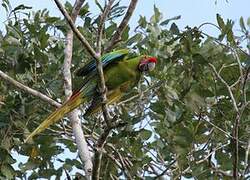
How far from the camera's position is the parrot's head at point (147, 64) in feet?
10.8

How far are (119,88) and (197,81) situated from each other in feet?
1.46

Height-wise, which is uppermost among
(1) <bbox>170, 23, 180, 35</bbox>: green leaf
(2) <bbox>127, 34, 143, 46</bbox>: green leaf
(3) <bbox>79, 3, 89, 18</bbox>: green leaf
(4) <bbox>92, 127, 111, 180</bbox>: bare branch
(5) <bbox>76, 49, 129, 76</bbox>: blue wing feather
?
(3) <bbox>79, 3, 89, 18</bbox>: green leaf

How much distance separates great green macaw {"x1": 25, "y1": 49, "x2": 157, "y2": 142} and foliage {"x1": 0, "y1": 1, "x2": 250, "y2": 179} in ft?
0.41

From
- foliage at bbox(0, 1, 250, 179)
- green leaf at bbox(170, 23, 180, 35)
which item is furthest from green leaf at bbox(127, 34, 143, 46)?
green leaf at bbox(170, 23, 180, 35)

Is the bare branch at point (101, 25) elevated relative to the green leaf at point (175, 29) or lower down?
elevated

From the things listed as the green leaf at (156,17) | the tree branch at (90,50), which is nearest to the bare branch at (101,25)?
the tree branch at (90,50)

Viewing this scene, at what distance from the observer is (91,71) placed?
10.6ft

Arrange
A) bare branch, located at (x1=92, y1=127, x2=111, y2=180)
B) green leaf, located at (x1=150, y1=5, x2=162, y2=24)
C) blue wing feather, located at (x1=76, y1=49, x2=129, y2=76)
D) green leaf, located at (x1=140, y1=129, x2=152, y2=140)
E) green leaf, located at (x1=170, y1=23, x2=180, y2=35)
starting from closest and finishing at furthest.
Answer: bare branch, located at (x1=92, y1=127, x2=111, y2=180), green leaf, located at (x1=170, y1=23, x2=180, y2=35), blue wing feather, located at (x1=76, y1=49, x2=129, y2=76), green leaf, located at (x1=140, y1=129, x2=152, y2=140), green leaf, located at (x1=150, y1=5, x2=162, y2=24)

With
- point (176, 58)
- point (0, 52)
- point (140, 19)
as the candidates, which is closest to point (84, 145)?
point (176, 58)

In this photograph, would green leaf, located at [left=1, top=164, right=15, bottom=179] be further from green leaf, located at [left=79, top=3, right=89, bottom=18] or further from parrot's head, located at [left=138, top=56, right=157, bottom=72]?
green leaf, located at [left=79, top=3, right=89, bottom=18]

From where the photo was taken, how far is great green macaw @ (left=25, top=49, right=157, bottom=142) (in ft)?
10.3

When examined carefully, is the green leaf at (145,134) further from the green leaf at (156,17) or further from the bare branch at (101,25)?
the bare branch at (101,25)

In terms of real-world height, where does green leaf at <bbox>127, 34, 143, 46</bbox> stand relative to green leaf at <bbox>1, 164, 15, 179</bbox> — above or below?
above

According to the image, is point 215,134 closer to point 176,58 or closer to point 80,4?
point 176,58
